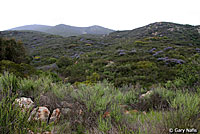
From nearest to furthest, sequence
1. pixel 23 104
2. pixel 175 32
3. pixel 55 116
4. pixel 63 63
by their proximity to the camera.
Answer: pixel 23 104, pixel 55 116, pixel 63 63, pixel 175 32

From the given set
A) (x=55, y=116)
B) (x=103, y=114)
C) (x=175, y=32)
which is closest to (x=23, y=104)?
(x=55, y=116)

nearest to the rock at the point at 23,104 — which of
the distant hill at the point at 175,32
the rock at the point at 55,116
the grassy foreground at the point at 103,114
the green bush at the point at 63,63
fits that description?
the grassy foreground at the point at 103,114

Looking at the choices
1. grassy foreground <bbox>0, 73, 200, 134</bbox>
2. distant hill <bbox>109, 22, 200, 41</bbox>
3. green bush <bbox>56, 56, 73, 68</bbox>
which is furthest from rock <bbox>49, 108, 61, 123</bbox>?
distant hill <bbox>109, 22, 200, 41</bbox>

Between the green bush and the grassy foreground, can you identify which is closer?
the grassy foreground

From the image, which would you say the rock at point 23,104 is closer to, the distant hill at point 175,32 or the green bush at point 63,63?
the green bush at point 63,63

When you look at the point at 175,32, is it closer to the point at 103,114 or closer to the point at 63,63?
the point at 63,63

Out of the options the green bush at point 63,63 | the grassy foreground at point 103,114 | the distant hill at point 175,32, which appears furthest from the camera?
the distant hill at point 175,32

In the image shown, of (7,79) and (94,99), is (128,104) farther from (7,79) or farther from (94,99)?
(7,79)

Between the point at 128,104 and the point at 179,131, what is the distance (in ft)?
8.07

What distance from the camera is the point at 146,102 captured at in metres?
3.68

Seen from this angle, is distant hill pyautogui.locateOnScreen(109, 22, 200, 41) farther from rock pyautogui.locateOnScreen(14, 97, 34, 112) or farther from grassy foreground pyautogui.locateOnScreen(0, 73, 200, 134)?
rock pyautogui.locateOnScreen(14, 97, 34, 112)

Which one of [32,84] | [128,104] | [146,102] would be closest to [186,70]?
[146,102]

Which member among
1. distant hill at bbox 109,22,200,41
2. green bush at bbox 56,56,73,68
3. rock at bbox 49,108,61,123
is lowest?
green bush at bbox 56,56,73,68

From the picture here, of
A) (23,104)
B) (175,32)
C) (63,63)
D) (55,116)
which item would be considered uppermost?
(175,32)
